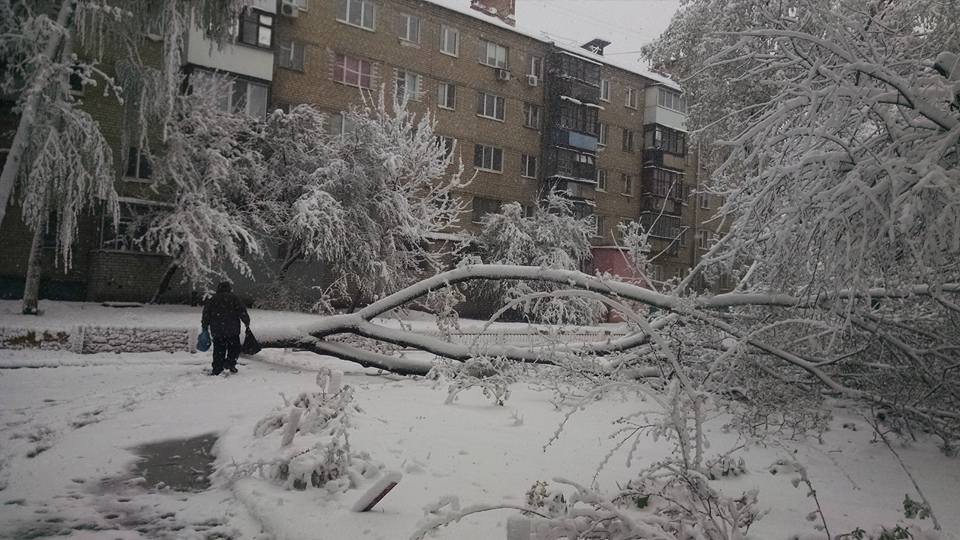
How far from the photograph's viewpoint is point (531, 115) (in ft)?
112

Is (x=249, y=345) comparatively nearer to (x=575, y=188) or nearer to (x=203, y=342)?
(x=203, y=342)

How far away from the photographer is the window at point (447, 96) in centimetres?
3059

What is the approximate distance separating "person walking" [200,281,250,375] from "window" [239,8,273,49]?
15.2 meters

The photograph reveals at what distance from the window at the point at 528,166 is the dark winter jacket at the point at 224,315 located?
23.2 m

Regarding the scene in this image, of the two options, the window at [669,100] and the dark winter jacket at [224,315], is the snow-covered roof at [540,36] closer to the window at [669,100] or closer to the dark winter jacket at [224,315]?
the window at [669,100]

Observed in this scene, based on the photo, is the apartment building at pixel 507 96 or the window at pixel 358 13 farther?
the window at pixel 358 13

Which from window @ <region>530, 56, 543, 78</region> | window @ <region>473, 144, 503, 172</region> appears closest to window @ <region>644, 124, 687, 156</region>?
window @ <region>530, 56, 543, 78</region>

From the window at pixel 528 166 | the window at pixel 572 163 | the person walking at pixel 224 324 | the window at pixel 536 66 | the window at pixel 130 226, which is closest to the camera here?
the person walking at pixel 224 324

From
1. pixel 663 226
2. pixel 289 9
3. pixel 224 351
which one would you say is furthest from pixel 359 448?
pixel 663 226

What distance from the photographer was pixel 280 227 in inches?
870

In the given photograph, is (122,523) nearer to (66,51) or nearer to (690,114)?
(66,51)

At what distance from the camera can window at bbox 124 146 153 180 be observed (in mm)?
22062

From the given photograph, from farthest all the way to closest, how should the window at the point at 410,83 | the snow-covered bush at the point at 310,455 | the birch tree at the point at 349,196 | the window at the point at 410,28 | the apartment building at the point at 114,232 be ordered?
the window at the point at 410,28 < the window at the point at 410,83 < the birch tree at the point at 349,196 < the apartment building at the point at 114,232 < the snow-covered bush at the point at 310,455

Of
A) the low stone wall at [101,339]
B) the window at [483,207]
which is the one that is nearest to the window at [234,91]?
the low stone wall at [101,339]
